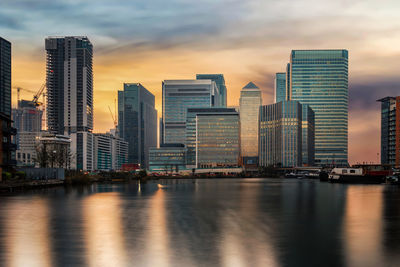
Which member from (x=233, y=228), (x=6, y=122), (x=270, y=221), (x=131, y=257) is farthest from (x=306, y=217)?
(x=6, y=122)

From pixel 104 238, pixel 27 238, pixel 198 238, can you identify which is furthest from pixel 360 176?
pixel 27 238

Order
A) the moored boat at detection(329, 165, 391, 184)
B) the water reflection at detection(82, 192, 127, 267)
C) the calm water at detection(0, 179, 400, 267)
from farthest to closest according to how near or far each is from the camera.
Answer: the moored boat at detection(329, 165, 391, 184) < the calm water at detection(0, 179, 400, 267) < the water reflection at detection(82, 192, 127, 267)

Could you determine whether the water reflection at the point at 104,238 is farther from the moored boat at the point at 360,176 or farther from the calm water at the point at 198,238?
the moored boat at the point at 360,176

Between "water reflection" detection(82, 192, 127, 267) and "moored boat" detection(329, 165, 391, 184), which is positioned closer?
"water reflection" detection(82, 192, 127, 267)

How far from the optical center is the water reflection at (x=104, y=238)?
2862 centimetres

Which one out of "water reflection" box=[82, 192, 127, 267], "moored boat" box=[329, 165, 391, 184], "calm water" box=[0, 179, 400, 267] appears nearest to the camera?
"water reflection" box=[82, 192, 127, 267]

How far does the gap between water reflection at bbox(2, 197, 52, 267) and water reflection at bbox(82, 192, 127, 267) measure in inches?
123

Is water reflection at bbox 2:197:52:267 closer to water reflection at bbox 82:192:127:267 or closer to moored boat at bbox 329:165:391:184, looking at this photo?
water reflection at bbox 82:192:127:267

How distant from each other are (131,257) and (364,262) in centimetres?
1570

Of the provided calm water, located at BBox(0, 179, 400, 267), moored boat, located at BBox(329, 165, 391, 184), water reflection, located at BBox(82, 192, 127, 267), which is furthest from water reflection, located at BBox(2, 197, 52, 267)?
moored boat, located at BBox(329, 165, 391, 184)

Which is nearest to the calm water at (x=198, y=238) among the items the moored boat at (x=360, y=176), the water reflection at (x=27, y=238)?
the water reflection at (x=27, y=238)

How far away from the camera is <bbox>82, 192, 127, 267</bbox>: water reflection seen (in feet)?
93.9

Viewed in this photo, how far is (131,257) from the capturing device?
29.4 meters

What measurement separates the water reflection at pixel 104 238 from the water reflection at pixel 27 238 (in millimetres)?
3136
